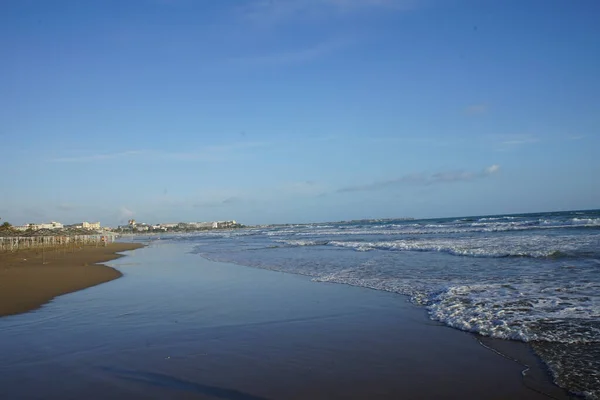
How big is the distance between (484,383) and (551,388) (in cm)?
63

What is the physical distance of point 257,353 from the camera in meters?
5.83

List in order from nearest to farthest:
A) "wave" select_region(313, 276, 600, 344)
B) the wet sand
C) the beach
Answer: the beach, "wave" select_region(313, 276, 600, 344), the wet sand

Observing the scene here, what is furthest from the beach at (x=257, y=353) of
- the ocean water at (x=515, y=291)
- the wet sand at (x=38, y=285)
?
the wet sand at (x=38, y=285)

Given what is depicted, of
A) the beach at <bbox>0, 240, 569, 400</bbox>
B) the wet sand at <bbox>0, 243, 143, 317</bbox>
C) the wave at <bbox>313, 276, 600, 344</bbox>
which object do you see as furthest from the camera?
the wet sand at <bbox>0, 243, 143, 317</bbox>

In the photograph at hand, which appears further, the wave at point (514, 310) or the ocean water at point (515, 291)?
the wave at point (514, 310)

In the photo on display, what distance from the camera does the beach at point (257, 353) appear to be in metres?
4.55

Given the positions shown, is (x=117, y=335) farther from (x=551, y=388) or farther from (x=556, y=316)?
(x=556, y=316)

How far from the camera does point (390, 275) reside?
43.1 feet

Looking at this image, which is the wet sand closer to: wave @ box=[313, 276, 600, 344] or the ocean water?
the ocean water

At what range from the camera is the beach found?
4547 mm

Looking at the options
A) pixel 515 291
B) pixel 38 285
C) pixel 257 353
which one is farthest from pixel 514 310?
pixel 38 285

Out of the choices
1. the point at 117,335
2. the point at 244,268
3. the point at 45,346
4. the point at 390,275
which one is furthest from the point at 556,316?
the point at 244,268

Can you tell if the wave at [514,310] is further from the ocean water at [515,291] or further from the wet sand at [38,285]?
the wet sand at [38,285]

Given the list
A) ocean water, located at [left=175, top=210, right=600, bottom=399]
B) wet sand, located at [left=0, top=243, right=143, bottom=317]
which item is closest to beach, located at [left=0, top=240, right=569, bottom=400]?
ocean water, located at [left=175, top=210, right=600, bottom=399]
